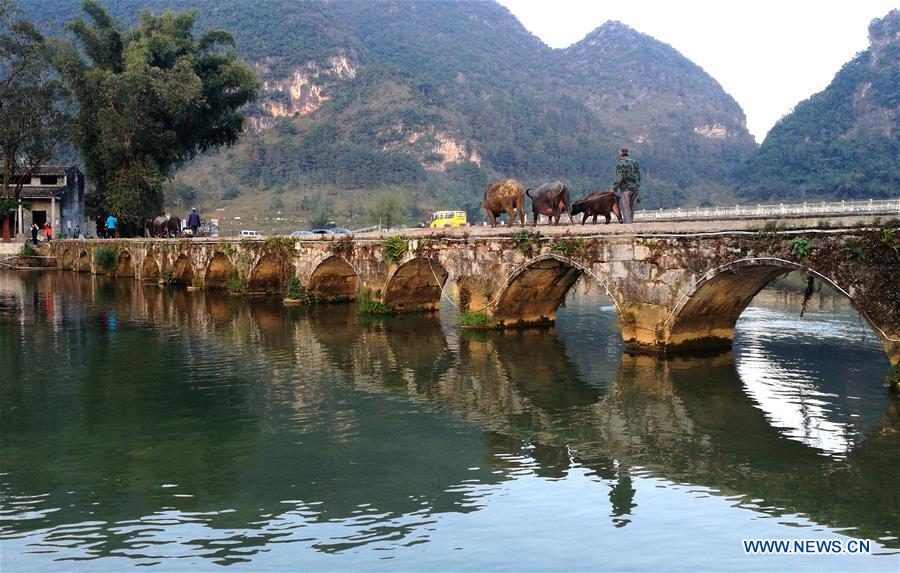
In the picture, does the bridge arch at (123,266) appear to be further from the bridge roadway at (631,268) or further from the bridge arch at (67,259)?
the bridge roadway at (631,268)

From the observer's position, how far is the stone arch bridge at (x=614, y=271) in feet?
44.4

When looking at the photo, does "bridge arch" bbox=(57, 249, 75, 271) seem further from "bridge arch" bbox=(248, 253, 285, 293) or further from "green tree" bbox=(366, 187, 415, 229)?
"green tree" bbox=(366, 187, 415, 229)

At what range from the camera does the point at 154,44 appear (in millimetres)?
53594

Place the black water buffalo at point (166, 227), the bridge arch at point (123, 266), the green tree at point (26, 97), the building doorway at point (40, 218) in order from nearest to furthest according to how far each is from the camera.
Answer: the black water buffalo at point (166, 227), the bridge arch at point (123, 266), the green tree at point (26, 97), the building doorway at point (40, 218)

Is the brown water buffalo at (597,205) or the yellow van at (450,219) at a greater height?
the yellow van at (450,219)

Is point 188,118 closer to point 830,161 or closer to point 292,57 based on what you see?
point 830,161

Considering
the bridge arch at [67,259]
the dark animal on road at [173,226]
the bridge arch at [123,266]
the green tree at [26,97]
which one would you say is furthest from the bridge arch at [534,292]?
the green tree at [26,97]

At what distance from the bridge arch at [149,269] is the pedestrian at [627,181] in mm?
31431

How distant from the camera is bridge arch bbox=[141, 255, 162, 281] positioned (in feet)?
148

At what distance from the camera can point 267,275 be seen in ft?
113

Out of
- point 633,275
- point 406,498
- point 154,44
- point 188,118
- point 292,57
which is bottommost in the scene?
point 406,498

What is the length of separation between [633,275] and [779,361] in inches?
150

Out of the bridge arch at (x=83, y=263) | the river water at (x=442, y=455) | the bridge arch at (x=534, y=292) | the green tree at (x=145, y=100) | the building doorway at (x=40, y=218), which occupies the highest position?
the green tree at (x=145, y=100)

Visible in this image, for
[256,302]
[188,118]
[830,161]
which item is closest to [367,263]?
[256,302]
